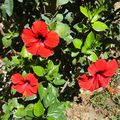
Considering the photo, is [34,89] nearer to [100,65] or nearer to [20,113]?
[20,113]

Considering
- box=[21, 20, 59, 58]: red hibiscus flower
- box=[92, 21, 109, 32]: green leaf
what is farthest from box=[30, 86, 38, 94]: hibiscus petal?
box=[92, 21, 109, 32]: green leaf

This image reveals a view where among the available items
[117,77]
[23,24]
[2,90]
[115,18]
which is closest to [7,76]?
[2,90]

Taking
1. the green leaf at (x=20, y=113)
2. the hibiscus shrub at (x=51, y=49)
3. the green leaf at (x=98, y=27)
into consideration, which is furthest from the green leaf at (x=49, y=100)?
the green leaf at (x=98, y=27)

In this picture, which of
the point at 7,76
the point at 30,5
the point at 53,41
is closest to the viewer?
the point at 53,41

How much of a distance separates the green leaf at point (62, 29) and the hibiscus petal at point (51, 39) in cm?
11

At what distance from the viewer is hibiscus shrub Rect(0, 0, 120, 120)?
194cm

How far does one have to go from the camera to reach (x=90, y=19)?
76.3 inches

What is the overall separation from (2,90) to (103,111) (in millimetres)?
871

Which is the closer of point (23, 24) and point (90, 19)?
point (90, 19)

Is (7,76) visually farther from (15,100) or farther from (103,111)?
(103,111)

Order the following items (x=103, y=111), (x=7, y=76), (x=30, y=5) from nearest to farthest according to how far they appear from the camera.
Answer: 1. (x=30, y=5)
2. (x=7, y=76)
3. (x=103, y=111)

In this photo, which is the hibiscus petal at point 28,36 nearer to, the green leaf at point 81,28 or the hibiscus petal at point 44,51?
the hibiscus petal at point 44,51

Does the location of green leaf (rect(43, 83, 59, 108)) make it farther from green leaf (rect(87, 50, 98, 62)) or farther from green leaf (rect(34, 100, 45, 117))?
green leaf (rect(87, 50, 98, 62))

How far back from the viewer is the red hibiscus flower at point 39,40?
190cm
